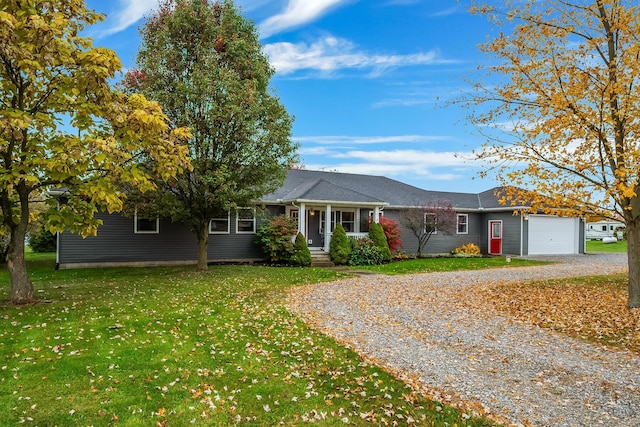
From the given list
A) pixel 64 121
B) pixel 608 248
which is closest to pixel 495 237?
pixel 608 248

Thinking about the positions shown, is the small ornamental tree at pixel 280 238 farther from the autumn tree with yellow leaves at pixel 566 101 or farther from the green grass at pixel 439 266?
the autumn tree with yellow leaves at pixel 566 101

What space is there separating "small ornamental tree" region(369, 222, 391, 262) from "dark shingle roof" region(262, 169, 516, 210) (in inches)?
51.0

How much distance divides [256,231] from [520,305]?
12.1 m

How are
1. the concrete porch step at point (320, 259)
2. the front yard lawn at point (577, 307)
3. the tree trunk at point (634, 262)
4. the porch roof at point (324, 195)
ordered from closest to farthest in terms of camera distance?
the front yard lawn at point (577, 307) → the tree trunk at point (634, 262) → the concrete porch step at point (320, 259) → the porch roof at point (324, 195)

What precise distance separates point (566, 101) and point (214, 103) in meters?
9.38

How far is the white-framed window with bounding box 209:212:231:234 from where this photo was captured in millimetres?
18203

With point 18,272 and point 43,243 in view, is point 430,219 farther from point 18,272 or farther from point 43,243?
point 43,243

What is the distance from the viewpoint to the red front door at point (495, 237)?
24.6m

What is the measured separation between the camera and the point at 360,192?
2311cm

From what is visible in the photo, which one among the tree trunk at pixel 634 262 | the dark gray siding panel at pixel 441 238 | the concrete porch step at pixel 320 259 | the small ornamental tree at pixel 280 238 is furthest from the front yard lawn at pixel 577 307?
the dark gray siding panel at pixel 441 238

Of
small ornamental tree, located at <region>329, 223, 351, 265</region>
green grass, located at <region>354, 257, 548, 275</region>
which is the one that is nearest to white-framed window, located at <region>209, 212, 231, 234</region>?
small ornamental tree, located at <region>329, 223, 351, 265</region>

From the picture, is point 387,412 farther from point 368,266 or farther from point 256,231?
point 256,231

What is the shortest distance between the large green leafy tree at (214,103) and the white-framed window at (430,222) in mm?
9706

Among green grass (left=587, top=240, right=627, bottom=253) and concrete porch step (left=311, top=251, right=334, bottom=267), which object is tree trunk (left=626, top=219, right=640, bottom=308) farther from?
green grass (left=587, top=240, right=627, bottom=253)
